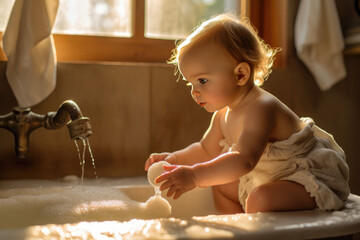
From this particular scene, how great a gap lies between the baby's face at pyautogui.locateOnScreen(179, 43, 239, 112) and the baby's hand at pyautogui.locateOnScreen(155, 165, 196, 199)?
24 centimetres

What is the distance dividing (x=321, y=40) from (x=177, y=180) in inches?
40.1

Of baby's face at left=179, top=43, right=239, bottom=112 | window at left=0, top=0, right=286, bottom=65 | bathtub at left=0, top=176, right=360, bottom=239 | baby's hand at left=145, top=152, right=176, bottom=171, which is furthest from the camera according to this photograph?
window at left=0, top=0, right=286, bottom=65

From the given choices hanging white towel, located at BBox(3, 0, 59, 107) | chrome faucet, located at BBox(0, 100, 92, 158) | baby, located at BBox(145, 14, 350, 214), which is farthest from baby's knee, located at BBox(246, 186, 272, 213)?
hanging white towel, located at BBox(3, 0, 59, 107)

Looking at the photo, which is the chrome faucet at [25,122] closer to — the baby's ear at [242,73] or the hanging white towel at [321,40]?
the baby's ear at [242,73]

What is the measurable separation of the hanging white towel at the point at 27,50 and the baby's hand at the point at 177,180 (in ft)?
2.01

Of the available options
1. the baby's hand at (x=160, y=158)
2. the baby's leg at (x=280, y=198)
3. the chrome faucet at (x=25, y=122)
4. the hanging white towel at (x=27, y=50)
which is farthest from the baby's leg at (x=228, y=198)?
the hanging white towel at (x=27, y=50)

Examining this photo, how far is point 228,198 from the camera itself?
1.18 m

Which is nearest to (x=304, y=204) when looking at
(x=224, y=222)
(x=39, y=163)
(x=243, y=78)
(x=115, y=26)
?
(x=224, y=222)

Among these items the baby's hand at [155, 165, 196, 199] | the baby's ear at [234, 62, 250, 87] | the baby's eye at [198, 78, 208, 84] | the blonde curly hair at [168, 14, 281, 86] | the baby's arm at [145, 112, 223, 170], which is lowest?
the baby's arm at [145, 112, 223, 170]

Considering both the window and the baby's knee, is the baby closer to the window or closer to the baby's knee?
the baby's knee

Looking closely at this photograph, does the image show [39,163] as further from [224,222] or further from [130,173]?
[224,222]

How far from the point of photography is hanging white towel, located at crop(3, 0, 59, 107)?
122 centimetres

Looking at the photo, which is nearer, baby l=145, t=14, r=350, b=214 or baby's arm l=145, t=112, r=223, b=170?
baby l=145, t=14, r=350, b=214

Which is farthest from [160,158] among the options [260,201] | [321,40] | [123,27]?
[321,40]
